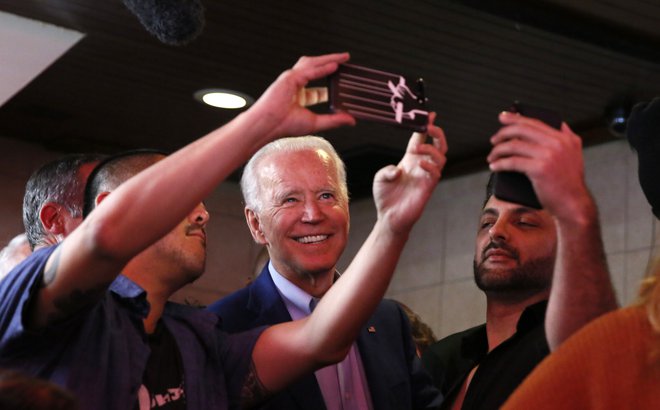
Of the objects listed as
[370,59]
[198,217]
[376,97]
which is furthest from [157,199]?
[370,59]

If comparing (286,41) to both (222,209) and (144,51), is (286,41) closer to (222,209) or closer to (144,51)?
(144,51)

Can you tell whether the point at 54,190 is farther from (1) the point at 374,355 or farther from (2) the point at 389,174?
(2) the point at 389,174

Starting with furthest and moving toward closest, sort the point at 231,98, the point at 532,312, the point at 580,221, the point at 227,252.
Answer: the point at 227,252 → the point at 231,98 → the point at 532,312 → the point at 580,221

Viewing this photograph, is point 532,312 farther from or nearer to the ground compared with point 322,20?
nearer to the ground

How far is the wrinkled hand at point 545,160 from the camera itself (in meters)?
1.68

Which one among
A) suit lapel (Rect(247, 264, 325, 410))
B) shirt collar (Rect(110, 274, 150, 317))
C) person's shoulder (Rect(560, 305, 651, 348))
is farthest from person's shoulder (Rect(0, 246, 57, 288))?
person's shoulder (Rect(560, 305, 651, 348))

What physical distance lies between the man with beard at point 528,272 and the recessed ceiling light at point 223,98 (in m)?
3.23

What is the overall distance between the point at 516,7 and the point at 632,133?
10.4ft

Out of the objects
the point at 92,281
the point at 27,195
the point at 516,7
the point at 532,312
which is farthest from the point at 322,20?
the point at 92,281

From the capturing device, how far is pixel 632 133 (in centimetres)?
180

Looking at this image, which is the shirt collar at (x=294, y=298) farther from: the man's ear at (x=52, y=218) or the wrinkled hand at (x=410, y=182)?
the wrinkled hand at (x=410, y=182)

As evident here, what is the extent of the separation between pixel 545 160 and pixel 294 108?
18.5 inches

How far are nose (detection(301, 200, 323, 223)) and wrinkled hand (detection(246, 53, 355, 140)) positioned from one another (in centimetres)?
86

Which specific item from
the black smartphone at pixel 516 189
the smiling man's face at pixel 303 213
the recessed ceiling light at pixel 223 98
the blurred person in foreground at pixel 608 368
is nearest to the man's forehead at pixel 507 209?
the smiling man's face at pixel 303 213
